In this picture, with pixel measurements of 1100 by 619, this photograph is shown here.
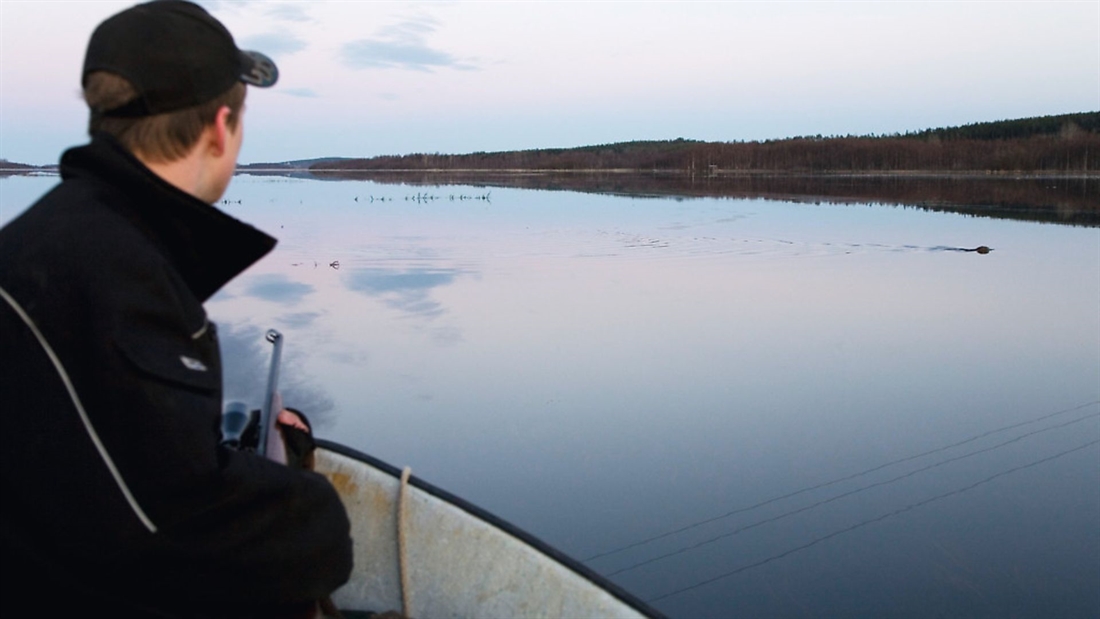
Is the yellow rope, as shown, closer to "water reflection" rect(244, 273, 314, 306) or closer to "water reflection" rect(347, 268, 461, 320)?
"water reflection" rect(347, 268, 461, 320)

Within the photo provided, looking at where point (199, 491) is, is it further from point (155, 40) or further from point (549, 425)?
point (549, 425)

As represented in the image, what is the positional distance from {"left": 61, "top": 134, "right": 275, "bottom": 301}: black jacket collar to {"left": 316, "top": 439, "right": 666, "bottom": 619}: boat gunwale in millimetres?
1136

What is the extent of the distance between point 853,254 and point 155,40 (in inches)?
521

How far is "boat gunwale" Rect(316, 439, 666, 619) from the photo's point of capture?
2301mm

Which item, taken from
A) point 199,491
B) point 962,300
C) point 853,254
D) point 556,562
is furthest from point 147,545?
point 853,254

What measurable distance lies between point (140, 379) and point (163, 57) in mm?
436

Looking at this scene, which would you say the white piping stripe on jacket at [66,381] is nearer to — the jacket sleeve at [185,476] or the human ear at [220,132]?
the jacket sleeve at [185,476]

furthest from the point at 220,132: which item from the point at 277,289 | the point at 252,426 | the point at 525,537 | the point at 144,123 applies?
the point at 277,289

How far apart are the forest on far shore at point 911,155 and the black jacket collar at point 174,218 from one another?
63.7 m

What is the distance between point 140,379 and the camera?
115 cm

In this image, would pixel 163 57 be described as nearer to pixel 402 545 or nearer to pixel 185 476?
pixel 185 476

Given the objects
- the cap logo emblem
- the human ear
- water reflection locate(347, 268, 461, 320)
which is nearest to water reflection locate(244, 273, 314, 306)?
water reflection locate(347, 268, 461, 320)

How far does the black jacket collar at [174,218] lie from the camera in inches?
49.3

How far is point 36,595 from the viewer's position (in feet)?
4.03
